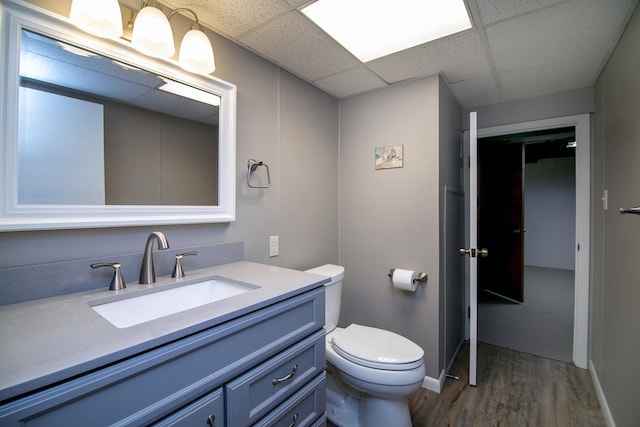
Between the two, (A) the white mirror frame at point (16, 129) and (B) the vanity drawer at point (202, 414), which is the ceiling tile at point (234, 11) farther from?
(B) the vanity drawer at point (202, 414)

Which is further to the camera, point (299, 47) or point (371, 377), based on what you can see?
point (299, 47)

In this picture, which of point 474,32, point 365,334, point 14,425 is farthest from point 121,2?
point 365,334

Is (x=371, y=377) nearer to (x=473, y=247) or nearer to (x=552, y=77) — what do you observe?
(x=473, y=247)

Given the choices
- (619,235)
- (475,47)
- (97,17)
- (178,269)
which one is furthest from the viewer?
(475,47)

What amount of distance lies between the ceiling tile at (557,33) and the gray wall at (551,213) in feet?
16.0

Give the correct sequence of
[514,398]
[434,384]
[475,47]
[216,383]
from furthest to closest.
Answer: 1. [434,384]
2. [514,398]
3. [475,47]
4. [216,383]

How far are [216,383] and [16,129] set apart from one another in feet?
3.26

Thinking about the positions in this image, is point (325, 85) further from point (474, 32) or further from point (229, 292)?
point (229, 292)

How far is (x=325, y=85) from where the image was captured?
6.82 ft

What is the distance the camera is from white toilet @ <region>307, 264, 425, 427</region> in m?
1.36

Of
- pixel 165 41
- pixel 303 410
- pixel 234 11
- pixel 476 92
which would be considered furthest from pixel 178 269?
pixel 476 92

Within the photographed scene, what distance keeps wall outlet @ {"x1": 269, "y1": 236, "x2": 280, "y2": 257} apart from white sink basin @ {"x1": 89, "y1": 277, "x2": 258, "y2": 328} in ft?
1.73

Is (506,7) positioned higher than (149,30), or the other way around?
(506,7)

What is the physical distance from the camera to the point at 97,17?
951 mm
